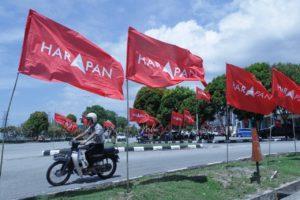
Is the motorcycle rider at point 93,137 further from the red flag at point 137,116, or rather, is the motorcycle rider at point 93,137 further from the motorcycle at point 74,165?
the red flag at point 137,116

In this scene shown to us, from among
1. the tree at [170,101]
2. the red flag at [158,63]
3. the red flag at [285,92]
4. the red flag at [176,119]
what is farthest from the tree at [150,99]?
the red flag at [158,63]

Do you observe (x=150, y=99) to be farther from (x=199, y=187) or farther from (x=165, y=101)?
(x=199, y=187)

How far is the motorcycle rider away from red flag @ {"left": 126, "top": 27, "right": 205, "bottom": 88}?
315cm

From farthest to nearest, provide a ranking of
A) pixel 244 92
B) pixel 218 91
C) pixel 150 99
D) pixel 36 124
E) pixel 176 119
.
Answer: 1. pixel 36 124
2. pixel 150 99
3. pixel 218 91
4. pixel 176 119
5. pixel 244 92

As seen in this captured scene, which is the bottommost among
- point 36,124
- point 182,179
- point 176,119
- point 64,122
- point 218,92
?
point 182,179

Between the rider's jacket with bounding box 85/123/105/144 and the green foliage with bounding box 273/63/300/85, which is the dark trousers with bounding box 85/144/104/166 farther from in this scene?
the green foliage with bounding box 273/63/300/85

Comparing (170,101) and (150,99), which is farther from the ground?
(150,99)

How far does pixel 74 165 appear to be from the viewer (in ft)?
40.4

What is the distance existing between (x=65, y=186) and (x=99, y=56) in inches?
166

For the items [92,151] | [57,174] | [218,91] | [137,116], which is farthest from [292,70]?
[57,174]

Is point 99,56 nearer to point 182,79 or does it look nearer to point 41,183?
point 182,79

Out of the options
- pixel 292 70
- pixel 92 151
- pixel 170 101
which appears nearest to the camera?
pixel 92 151

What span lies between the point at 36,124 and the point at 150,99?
85.4 ft

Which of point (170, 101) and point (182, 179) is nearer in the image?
point (182, 179)
